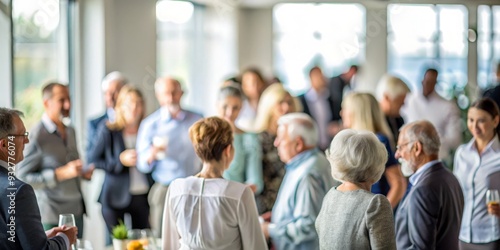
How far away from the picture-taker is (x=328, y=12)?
46.4ft

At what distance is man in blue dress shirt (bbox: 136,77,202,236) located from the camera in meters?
7.38

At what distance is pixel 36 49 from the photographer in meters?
7.81

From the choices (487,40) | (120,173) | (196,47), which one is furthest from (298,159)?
(487,40)

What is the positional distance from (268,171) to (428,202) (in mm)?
2473

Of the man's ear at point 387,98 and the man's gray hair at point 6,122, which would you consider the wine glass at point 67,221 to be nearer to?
the man's gray hair at point 6,122

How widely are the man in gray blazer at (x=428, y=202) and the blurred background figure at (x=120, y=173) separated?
114 inches

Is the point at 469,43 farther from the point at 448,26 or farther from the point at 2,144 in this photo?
the point at 2,144

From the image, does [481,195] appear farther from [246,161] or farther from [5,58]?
[5,58]

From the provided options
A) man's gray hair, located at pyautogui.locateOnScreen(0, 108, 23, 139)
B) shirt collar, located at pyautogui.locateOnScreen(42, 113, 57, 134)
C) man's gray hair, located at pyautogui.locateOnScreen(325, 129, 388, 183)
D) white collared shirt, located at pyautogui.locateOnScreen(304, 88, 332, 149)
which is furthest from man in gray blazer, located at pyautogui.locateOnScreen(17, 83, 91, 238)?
white collared shirt, located at pyautogui.locateOnScreen(304, 88, 332, 149)

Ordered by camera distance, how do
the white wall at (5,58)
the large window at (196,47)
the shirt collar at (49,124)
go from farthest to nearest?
the large window at (196,47)
the white wall at (5,58)
the shirt collar at (49,124)

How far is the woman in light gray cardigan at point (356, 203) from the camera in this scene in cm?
386

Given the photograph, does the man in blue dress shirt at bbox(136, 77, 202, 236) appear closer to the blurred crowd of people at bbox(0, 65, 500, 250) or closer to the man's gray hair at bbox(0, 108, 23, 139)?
the blurred crowd of people at bbox(0, 65, 500, 250)

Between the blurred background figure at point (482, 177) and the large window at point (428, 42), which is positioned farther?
the large window at point (428, 42)

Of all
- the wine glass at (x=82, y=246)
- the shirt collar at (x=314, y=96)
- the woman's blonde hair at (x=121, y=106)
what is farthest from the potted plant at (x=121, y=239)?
the shirt collar at (x=314, y=96)
